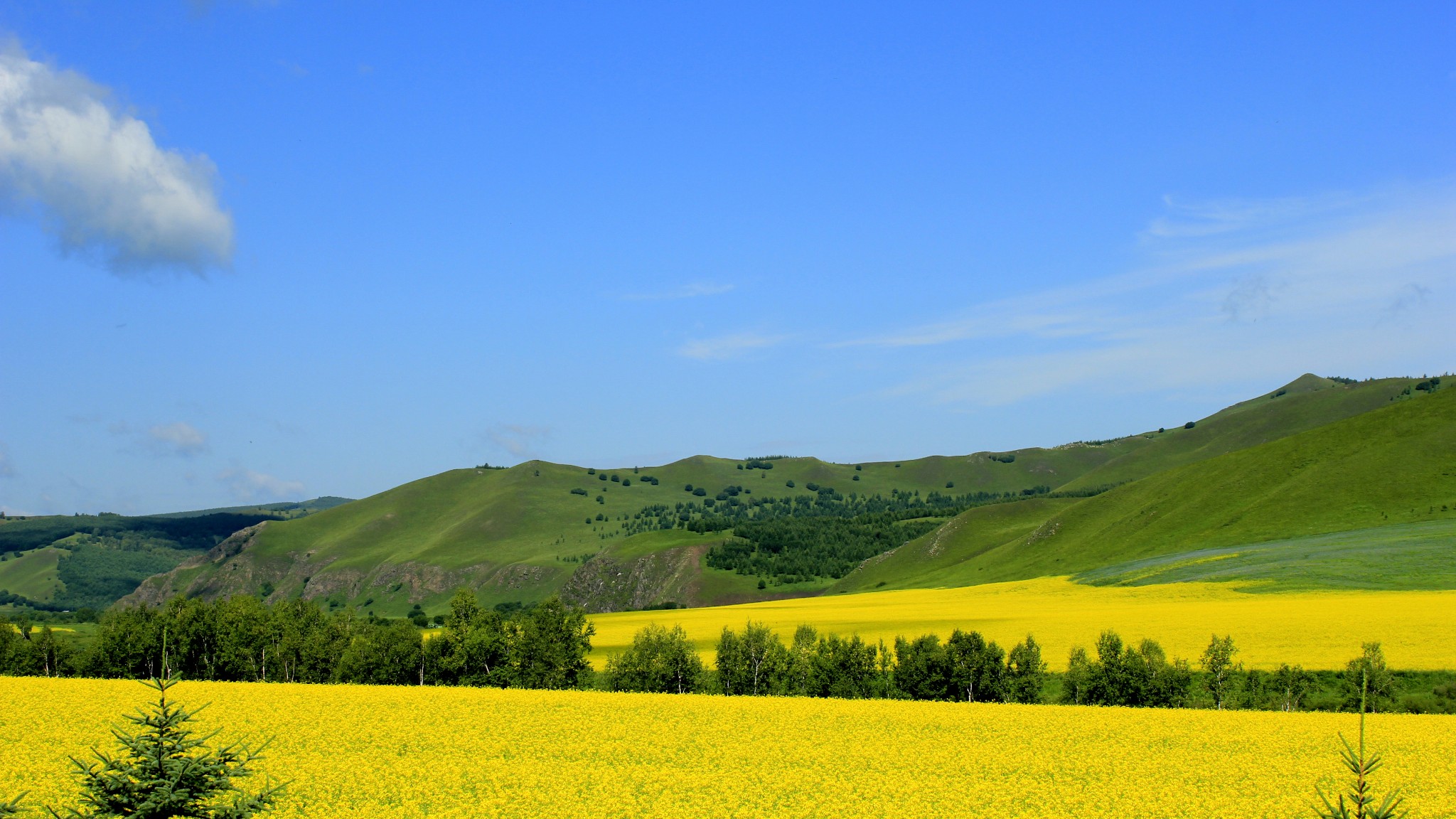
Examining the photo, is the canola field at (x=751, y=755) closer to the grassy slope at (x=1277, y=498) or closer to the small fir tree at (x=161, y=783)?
the small fir tree at (x=161, y=783)

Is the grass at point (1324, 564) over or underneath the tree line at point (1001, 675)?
over

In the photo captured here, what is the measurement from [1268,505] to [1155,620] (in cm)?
8810

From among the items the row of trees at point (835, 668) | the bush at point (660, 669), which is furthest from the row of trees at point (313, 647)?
the row of trees at point (835, 668)

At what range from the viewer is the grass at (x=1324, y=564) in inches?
3994

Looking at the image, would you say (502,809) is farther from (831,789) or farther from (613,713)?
(613,713)

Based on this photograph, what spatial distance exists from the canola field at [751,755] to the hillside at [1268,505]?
78603 mm

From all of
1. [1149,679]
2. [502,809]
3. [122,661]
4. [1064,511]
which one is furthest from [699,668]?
[1064,511]

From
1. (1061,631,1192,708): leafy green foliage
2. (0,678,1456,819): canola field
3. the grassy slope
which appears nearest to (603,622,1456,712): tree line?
(1061,631,1192,708): leafy green foliage

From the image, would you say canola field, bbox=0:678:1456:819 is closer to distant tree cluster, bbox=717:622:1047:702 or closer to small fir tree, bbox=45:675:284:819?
distant tree cluster, bbox=717:622:1047:702

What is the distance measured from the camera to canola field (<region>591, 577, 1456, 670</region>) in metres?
67.8

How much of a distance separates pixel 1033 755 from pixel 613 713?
22007 millimetres

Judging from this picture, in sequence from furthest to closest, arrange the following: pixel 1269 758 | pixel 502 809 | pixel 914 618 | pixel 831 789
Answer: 1. pixel 914 618
2. pixel 1269 758
3. pixel 831 789
4. pixel 502 809

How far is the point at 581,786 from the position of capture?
37.5 meters

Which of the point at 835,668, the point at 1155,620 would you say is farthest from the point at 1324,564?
the point at 835,668
